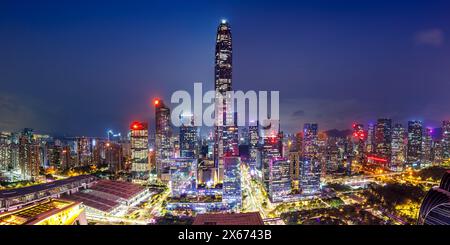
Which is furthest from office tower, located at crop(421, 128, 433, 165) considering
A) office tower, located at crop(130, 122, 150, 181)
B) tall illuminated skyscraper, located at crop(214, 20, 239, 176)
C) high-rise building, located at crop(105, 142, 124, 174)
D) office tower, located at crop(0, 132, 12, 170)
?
office tower, located at crop(0, 132, 12, 170)

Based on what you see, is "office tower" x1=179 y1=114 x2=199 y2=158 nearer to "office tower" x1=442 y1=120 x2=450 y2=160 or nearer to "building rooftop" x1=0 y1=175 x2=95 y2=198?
"building rooftop" x1=0 y1=175 x2=95 y2=198

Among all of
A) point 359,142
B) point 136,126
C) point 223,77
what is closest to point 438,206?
point 359,142

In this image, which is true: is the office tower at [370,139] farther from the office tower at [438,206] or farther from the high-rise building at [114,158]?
the high-rise building at [114,158]

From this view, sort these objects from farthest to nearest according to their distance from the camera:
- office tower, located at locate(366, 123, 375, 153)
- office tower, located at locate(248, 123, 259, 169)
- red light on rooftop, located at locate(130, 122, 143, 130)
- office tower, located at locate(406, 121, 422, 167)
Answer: office tower, located at locate(366, 123, 375, 153) → office tower, located at locate(248, 123, 259, 169) → red light on rooftop, located at locate(130, 122, 143, 130) → office tower, located at locate(406, 121, 422, 167)

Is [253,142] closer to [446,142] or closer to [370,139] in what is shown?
[370,139]

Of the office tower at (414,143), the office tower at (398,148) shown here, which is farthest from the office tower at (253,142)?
the office tower at (414,143)
